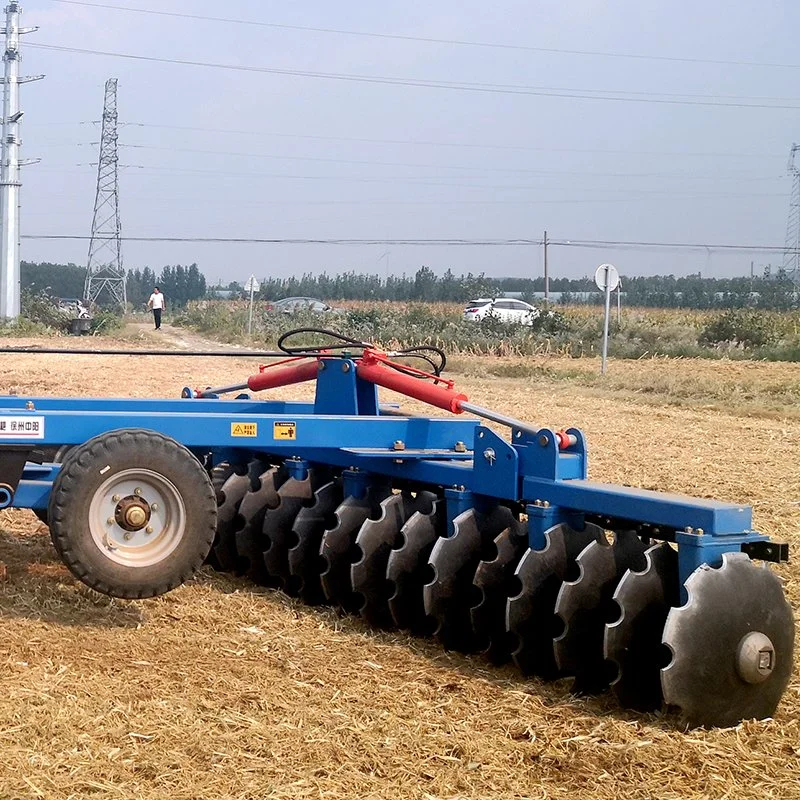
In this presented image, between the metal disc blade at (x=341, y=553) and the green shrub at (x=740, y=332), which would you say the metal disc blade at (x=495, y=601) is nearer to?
the metal disc blade at (x=341, y=553)

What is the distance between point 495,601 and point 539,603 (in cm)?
30

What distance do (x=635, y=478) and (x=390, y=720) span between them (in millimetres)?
6332

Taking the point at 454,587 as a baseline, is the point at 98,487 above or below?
above

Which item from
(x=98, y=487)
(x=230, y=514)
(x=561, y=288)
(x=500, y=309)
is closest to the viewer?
(x=98, y=487)

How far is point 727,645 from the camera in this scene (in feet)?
14.7

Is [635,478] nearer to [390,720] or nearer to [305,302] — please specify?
[390,720]

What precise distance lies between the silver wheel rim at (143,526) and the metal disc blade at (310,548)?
1226 millimetres

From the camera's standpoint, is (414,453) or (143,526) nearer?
(143,526)

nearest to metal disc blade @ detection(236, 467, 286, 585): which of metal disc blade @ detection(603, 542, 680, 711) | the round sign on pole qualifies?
metal disc blade @ detection(603, 542, 680, 711)

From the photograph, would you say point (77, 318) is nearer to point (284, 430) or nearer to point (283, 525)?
point (283, 525)

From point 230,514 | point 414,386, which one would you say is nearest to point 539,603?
point 414,386

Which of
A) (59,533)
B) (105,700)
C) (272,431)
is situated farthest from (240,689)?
(272,431)

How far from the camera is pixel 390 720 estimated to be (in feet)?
14.7

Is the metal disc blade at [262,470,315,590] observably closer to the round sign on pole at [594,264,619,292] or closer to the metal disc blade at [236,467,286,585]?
the metal disc blade at [236,467,286,585]
